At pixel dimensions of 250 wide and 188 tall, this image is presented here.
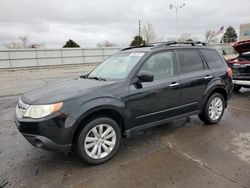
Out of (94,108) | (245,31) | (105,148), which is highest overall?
(245,31)

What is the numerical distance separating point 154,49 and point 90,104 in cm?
164

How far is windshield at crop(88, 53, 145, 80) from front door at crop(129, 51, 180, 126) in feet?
0.75

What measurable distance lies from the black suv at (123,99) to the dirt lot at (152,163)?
33 cm

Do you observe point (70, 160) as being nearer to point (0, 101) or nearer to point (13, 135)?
point (13, 135)

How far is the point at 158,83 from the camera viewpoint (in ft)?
12.7

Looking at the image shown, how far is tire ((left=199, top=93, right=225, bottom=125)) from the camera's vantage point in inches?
188

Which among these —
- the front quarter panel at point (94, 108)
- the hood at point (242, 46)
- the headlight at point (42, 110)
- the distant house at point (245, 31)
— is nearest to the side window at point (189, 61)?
the front quarter panel at point (94, 108)

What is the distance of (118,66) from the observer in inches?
163

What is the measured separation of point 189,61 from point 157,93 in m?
1.17

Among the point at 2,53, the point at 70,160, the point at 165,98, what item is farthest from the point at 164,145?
the point at 2,53

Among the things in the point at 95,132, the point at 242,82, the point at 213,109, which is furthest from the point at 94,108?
the point at 242,82

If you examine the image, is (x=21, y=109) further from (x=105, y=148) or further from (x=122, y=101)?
(x=122, y=101)

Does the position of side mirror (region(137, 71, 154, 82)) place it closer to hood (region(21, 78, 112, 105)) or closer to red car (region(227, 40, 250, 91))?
hood (region(21, 78, 112, 105))

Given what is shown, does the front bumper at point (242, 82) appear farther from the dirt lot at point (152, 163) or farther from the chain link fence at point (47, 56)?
the chain link fence at point (47, 56)
